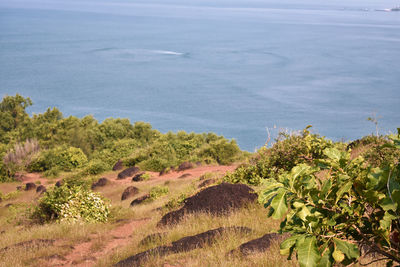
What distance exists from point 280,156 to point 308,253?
30.9ft

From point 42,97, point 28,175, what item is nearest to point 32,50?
point 42,97

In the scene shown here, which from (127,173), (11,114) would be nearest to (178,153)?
(127,173)

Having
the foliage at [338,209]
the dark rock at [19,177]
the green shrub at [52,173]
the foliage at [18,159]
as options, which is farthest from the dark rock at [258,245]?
the foliage at [18,159]

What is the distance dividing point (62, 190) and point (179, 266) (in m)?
7.57

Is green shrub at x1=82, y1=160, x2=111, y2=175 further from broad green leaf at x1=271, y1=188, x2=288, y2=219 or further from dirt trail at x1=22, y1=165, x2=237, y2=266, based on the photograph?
broad green leaf at x1=271, y1=188, x2=288, y2=219

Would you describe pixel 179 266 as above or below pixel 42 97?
above

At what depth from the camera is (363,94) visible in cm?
8769

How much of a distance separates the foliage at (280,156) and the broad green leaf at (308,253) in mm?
8375

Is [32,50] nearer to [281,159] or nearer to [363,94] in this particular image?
[363,94]

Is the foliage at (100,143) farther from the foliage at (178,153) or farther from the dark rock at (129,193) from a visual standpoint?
the dark rock at (129,193)

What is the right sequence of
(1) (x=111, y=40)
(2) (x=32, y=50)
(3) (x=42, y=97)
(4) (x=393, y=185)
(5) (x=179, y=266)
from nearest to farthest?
(4) (x=393, y=185)
(5) (x=179, y=266)
(3) (x=42, y=97)
(2) (x=32, y=50)
(1) (x=111, y=40)

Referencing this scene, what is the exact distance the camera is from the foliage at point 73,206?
11.5m

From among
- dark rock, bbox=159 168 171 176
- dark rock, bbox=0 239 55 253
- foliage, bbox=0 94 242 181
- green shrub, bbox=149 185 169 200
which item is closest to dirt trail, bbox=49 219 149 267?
dark rock, bbox=0 239 55 253

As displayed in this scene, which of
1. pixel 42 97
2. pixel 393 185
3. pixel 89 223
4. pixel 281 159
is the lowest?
pixel 42 97
